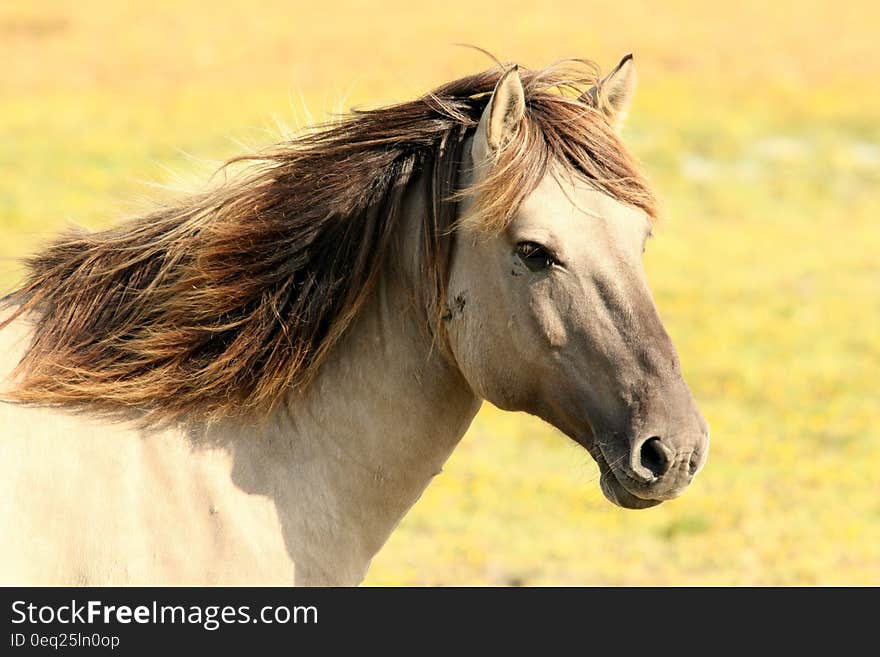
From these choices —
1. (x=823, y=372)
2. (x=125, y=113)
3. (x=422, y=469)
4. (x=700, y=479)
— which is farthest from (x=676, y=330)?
(x=125, y=113)

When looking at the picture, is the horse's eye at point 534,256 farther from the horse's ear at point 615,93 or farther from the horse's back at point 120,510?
the horse's back at point 120,510

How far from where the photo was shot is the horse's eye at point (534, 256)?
3.16 m

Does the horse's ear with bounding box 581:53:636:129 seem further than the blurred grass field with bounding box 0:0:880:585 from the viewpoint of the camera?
No

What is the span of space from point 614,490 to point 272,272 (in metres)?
1.19

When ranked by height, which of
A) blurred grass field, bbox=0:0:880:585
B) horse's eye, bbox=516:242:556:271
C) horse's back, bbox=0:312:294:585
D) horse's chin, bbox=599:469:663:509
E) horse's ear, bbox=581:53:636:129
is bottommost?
blurred grass field, bbox=0:0:880:585

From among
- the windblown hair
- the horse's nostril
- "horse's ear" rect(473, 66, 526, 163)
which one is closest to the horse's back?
the windblown hair

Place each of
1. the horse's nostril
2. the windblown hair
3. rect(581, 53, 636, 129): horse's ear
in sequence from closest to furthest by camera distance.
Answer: the horse's nostril, the windblown hair, rect(581, 53, 636, 129): horse's ear

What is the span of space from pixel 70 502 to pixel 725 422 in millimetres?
8812

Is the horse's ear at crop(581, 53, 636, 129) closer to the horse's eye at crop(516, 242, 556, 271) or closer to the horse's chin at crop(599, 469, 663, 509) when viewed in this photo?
the horse's eye at crop(516, 242, 556, 271)

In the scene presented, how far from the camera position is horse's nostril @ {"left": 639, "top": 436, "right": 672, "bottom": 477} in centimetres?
304

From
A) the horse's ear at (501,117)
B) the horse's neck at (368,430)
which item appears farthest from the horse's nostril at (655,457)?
the horse's ear at (501,117)

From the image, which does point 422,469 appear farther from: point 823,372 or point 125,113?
point 125,113

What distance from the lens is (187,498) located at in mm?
3221

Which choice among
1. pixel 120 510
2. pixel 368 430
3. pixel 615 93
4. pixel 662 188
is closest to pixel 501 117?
pixel 615 93
